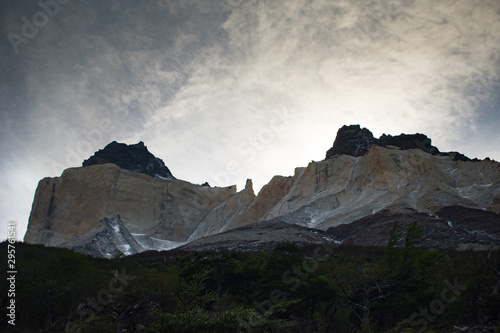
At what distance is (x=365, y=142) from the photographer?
389ft

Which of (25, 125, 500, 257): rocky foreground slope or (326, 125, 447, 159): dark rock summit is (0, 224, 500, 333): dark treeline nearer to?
(25, 125, 500, 257): rocky foreground slope

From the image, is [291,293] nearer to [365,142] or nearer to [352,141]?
[365,142]

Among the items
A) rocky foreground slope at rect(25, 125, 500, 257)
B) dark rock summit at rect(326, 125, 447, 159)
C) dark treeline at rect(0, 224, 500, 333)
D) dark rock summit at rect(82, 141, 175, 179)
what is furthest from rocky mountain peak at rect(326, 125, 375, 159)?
dark treeline at rect(0, 224, 500, 333)

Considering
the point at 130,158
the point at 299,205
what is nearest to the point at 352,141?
the point at 299,205

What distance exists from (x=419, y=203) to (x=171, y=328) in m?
68.6

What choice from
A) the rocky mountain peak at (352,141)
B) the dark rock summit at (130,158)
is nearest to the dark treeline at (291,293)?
the rocky mountain peak at (352,141)

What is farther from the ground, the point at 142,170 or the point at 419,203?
the point at 142,170

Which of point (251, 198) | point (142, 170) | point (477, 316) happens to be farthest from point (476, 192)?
point (142, 170)

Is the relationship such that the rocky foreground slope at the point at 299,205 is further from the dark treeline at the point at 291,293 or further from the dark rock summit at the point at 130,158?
the dark rock summit at the point at 130,158

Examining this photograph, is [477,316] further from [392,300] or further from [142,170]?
[142,170]

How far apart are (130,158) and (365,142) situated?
87.1 meters

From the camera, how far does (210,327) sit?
1029 centimetres

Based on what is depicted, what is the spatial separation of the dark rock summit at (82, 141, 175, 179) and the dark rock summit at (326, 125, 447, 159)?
67.6 meters

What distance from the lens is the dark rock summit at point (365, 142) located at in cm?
11071
